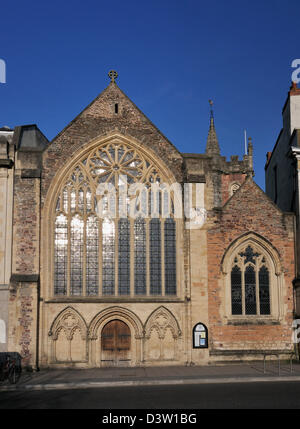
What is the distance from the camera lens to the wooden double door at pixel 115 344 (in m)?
23.5

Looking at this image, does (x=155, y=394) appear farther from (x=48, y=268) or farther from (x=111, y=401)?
(x=48, y=268)

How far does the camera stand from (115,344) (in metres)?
23.6

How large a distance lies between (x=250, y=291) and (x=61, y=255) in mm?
9004

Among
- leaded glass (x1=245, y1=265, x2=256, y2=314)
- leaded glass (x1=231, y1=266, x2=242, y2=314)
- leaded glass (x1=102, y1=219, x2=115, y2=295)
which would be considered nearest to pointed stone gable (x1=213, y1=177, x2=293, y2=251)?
leaded glass (x1=231, y1=266, x2=242, y2=314)

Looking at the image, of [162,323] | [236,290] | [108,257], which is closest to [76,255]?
[108,257]

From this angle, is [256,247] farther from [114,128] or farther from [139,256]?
[114,128]

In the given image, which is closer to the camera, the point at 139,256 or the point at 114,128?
the point at 139,256

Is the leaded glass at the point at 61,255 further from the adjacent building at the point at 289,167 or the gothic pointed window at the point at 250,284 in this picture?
the adjacent building at the point at 289,167

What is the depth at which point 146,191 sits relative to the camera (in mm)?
25016

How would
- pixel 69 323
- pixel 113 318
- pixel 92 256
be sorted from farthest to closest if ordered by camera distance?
pixel 92 256 < pixel 113 318 < pixel 69 323

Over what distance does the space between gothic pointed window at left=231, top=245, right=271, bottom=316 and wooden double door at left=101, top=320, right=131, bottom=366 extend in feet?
16.8

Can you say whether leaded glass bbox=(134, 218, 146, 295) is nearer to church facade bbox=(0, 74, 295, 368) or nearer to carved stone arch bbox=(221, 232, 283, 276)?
church facade bbox=(0, 74, 295, 368)

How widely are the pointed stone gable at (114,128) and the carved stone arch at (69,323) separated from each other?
722 centimetres
